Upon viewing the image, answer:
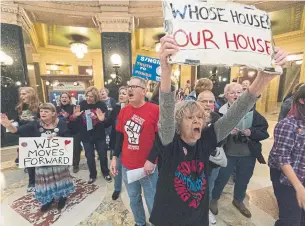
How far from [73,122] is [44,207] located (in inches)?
49.1

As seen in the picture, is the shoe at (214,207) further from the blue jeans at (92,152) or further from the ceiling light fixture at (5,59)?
the ceiling light fixture at (5,59)

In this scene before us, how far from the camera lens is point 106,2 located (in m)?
5.35

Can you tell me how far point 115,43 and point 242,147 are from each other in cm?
510

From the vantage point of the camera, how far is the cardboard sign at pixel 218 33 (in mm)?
928

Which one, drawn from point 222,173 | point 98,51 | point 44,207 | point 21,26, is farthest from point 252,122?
point 98,51

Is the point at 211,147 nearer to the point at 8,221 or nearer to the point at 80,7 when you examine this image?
the point at 8,221

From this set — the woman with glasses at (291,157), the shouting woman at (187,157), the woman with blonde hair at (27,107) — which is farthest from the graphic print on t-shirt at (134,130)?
the woman with blonde hair at (27,107)

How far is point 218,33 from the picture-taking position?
1005 millimetres

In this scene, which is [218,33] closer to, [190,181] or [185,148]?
[185,148]

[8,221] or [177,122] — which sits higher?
[177,122]

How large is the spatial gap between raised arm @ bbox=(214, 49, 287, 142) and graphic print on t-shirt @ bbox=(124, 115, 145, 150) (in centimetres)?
78

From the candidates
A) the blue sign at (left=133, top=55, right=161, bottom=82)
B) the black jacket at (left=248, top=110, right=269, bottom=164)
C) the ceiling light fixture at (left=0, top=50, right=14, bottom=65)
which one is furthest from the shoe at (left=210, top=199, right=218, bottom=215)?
the ceiling light fixture at (left=0, top=50, right=14, bottom=65)

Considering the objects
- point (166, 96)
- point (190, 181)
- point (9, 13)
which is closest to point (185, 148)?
point (190, 181)

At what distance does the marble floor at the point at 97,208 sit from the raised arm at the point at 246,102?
1.68m
